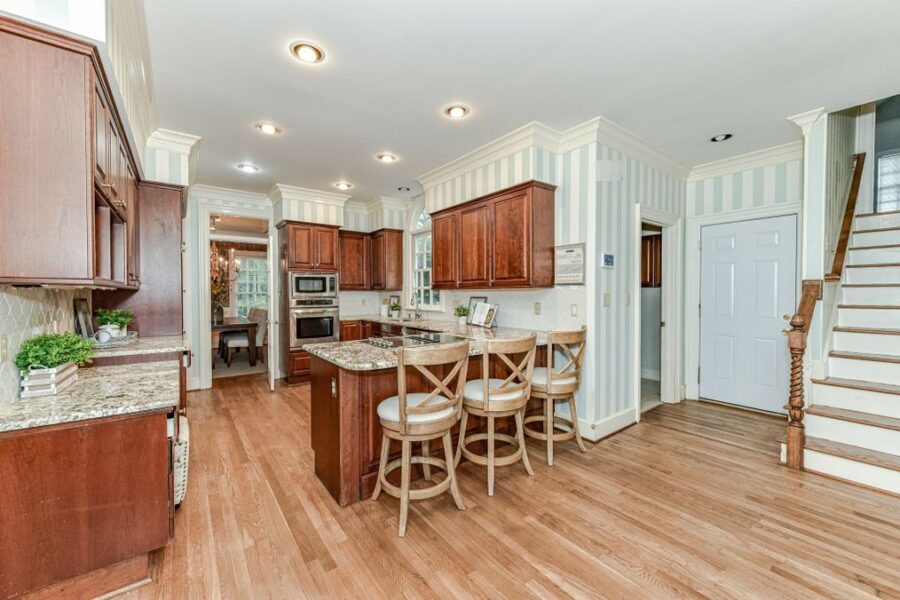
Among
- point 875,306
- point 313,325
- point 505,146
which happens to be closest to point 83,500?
point 505,146

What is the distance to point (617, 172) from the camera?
11.5ft

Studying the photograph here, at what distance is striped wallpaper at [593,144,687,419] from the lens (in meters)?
3.38

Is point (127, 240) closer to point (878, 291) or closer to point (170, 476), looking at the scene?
point (170, 476)

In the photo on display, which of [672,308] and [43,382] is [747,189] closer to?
[672,308]

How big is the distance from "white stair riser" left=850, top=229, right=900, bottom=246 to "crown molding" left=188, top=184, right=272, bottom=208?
7.17 metres

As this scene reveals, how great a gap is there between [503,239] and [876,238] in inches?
146

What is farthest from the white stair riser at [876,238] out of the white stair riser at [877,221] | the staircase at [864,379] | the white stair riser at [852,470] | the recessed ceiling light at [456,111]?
the recessed ceiling light at [456,111]

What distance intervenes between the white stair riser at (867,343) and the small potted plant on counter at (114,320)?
5.92 meters

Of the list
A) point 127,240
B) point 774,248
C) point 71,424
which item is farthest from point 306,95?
point 774,248

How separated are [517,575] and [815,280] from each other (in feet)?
10.5

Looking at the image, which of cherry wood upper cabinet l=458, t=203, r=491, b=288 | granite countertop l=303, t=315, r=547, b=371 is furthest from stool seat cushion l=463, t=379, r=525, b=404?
cherry wood upper cabinet l=458, t=203, r=491, b=288

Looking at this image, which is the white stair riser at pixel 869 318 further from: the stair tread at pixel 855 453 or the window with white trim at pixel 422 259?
the window with white trim at pixel 422 259

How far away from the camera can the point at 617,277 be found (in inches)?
139

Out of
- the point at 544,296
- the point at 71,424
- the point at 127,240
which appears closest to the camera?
the point at 71,424
